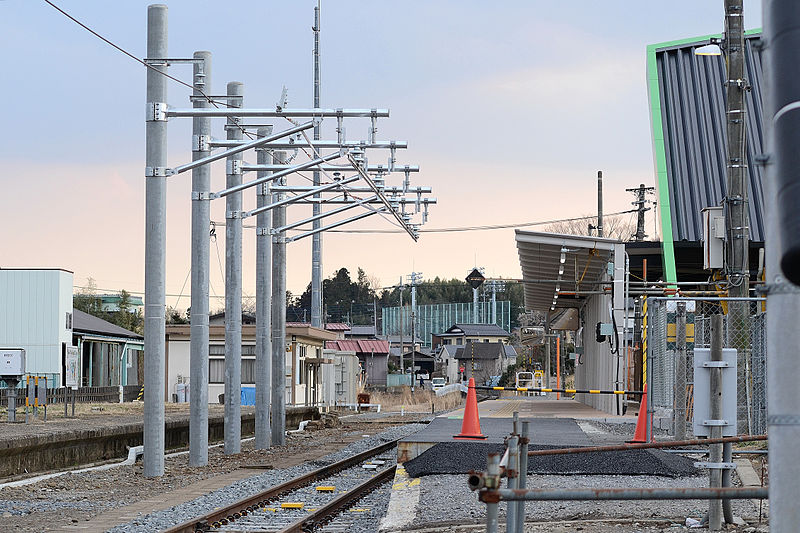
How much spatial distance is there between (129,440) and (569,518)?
14214mm

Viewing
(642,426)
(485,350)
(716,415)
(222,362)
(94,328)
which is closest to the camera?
(716,415)

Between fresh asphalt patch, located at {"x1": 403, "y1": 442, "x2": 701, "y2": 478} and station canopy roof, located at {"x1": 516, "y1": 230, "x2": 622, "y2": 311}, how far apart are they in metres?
9.65

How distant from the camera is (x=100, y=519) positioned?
11.3 meters

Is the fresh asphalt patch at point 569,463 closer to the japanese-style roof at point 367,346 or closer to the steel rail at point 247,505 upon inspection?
the steel rail at point 247,505

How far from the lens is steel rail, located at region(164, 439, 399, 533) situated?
35.0ft

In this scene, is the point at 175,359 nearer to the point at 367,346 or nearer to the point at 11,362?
the point at 11,362

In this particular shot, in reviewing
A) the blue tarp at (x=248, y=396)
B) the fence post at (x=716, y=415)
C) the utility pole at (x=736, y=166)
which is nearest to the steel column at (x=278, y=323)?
the utility pole at (x=736, y=166)

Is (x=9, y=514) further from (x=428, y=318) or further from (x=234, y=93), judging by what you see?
(x=428, y=318)

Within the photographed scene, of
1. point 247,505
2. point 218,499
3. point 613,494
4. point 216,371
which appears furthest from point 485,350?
point 613,494

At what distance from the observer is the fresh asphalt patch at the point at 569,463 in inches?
504

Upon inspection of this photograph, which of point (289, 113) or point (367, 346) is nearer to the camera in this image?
point (289, 113)

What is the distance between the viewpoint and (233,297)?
815 inches

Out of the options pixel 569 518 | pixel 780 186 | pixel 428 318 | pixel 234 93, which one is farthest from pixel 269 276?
pixel 428 318

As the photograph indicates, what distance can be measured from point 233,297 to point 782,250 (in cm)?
1834
